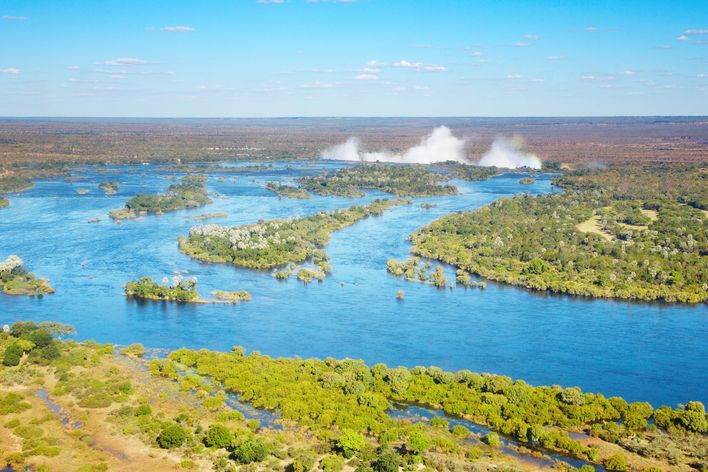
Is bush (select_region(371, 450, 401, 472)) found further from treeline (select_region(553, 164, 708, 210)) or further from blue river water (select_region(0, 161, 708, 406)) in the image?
treeline (select_region(553, 164, 708, 210))

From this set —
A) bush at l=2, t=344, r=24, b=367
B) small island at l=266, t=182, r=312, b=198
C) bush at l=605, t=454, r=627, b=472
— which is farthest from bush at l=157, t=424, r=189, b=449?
small island at l=266, t=182, r=312, b=198

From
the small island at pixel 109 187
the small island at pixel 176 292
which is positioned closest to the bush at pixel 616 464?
the small island at pixel 176 292

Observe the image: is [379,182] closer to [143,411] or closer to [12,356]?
[12,356]

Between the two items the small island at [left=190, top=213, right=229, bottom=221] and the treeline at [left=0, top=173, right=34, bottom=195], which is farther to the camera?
the treeline at [left=0, top=173, right=34, bottom=195]

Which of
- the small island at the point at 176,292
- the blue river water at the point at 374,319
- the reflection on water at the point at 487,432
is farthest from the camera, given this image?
the small island at the point at 176,292

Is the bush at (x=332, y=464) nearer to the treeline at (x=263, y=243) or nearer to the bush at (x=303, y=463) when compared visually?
the bush at (x=303, y=463)

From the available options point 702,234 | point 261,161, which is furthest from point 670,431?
point 261,161

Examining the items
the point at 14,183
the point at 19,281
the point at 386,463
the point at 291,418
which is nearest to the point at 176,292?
the point at 19,281
